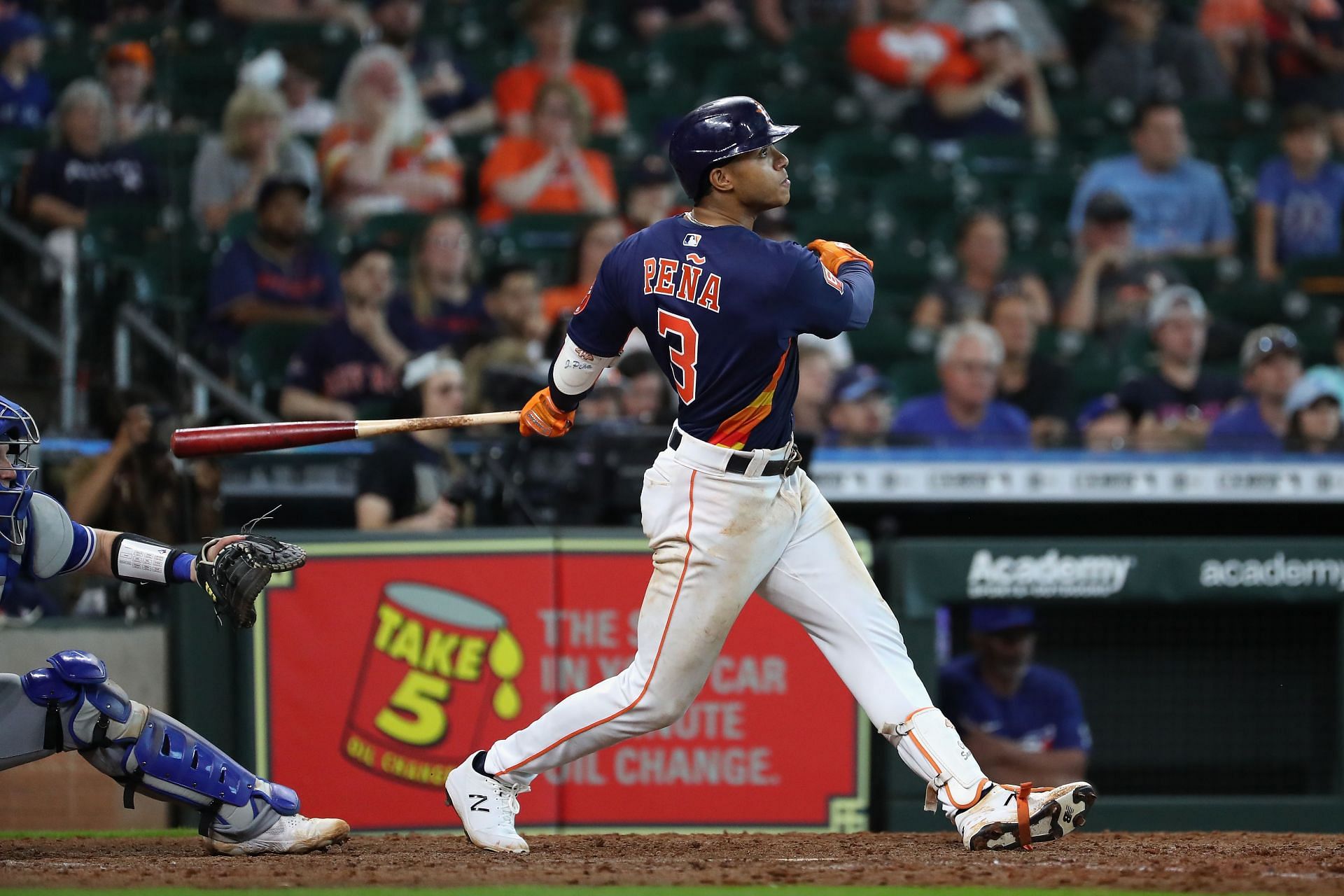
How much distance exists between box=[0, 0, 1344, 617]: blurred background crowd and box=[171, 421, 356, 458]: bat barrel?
1.66 m

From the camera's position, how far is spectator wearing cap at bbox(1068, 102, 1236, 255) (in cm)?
895

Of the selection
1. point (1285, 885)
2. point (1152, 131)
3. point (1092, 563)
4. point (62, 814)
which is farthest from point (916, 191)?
point (1285, 885)

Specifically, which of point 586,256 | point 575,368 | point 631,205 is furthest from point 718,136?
point 631,205

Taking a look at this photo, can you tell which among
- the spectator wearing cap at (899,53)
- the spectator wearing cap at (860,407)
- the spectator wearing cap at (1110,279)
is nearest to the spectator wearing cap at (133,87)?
the spectator wearing cap at (860,407)

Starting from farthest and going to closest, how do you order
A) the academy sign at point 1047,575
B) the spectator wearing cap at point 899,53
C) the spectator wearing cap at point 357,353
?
the spectator wearing cap at point 899,53 < the spectator wearing cap at point 357,353 < the academy sign at point 1047,575

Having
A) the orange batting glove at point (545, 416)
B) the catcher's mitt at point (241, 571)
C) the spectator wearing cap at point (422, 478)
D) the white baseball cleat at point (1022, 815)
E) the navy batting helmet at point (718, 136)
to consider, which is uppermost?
the navy batting helmet at point (718, 136)

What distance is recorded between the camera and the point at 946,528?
258 inches

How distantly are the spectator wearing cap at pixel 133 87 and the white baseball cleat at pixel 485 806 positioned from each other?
131 inches

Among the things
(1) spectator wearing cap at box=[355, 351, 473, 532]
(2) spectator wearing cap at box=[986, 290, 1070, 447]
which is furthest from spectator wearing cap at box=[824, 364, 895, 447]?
(1) spectator wearing cap at box=[355, 351, 473, 532]

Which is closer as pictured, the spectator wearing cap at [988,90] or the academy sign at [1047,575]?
the academy sign at [1047,575]

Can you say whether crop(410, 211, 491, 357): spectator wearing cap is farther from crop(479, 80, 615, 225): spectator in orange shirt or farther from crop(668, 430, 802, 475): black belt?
crop(668, 430, 802, 475): black belt

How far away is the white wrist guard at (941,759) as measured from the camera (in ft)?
12.8

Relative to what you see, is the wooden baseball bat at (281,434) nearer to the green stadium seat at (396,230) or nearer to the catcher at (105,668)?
the catcher at (105,668)

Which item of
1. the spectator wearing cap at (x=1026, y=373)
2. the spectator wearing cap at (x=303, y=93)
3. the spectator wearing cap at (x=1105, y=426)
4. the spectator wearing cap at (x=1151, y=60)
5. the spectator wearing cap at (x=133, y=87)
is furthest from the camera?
the spectator wearing cap at (x=1151, y=60)
